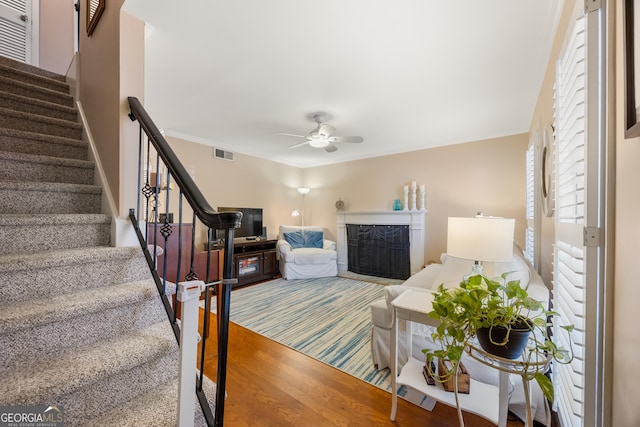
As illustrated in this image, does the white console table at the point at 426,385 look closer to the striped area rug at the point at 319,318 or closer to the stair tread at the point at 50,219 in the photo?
the striped area rug at the point at 319,318

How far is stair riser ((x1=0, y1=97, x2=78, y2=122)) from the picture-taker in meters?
1.93

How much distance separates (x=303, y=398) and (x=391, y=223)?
3.65 meters

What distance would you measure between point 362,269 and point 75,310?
182 inches

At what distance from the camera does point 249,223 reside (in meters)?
4.81

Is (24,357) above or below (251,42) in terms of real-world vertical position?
below

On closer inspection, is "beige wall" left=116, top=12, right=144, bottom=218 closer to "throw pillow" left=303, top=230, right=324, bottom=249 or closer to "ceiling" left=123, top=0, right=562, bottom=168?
"ceiling" left=123, top=0, right=562, bottom=168

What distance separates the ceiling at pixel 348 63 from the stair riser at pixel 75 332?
6.26 ft

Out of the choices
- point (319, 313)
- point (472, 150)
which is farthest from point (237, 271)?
point (472, 150)

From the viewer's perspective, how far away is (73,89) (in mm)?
2365

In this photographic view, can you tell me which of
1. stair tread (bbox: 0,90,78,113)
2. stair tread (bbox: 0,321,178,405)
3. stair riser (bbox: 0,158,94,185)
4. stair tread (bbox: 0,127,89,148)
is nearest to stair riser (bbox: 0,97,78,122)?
stair tread (bbox: 0,90,78,113)

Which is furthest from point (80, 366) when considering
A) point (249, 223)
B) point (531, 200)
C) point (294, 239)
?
point (294, 239)

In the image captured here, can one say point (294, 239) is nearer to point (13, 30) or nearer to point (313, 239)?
point (313, 239)

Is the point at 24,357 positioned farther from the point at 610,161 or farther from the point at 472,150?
the point at 472,150

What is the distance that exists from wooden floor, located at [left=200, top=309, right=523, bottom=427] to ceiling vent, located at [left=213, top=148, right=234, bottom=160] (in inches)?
138
